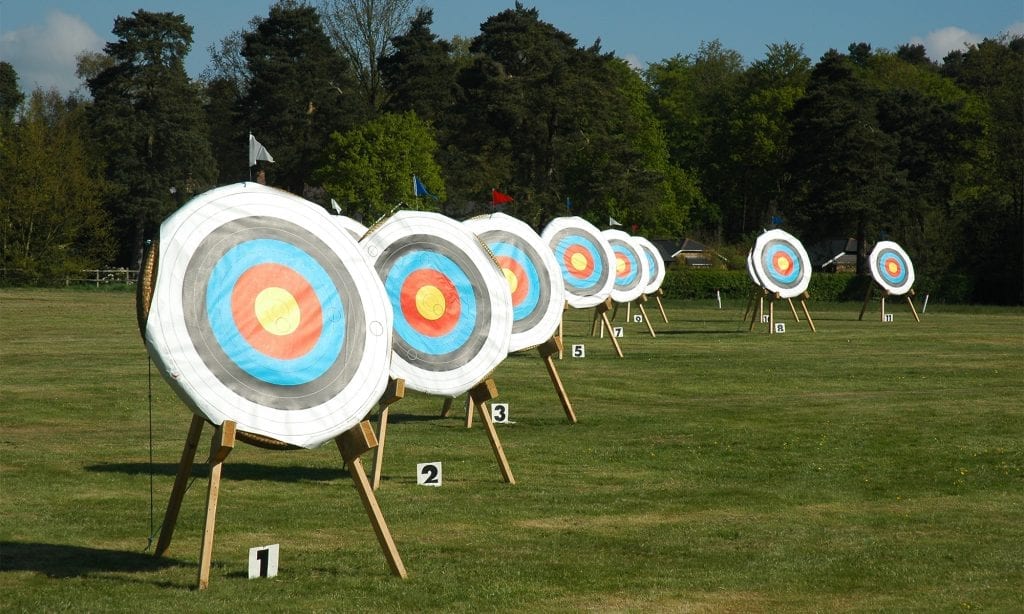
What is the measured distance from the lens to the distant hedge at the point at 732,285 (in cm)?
6875

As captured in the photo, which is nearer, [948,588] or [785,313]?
[948,588]

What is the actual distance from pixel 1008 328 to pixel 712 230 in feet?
240

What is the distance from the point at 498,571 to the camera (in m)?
9.40

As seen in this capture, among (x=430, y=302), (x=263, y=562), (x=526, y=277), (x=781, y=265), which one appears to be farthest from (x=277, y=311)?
(x=781, y=265)

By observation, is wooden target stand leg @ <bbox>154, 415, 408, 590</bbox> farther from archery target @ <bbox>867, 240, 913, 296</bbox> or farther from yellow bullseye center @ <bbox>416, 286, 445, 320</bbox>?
archery target @ <bbox>867, 240, 913, 296</bbox>

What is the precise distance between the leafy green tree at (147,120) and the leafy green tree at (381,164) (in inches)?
379

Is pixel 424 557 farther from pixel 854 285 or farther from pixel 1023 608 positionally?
pixel 854 285

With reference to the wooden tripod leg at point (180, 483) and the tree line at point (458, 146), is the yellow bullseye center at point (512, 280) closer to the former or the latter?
the wooden tripod leg at point (180, 483)

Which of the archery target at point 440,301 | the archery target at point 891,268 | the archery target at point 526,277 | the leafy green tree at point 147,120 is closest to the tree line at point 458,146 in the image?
the leafy green tree at point 147,120

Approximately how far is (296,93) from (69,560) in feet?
253

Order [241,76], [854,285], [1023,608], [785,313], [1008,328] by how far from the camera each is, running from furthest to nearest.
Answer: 1. [241,76]
2. [854,285]
3. [785,313]
4. [1008,328]
5. [1023,608]

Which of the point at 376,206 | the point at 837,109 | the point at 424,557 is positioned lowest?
the point at 424,557

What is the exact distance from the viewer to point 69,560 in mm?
9477

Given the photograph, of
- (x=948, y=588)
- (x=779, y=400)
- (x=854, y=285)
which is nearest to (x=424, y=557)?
(x=948, y=588)
